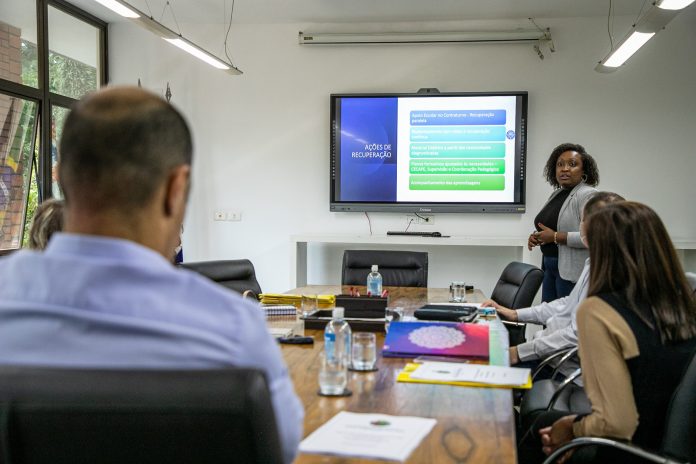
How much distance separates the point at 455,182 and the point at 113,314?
19.1 ft

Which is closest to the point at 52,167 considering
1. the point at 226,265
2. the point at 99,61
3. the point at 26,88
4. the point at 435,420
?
the point at 26,88

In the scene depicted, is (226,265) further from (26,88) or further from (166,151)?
(166,151)

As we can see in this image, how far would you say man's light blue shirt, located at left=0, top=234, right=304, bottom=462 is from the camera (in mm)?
904

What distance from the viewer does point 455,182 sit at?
6.55 metres

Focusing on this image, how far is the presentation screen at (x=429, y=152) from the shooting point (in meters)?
6.46

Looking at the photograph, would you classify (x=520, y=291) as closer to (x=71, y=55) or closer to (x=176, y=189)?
(x=176, y=189)

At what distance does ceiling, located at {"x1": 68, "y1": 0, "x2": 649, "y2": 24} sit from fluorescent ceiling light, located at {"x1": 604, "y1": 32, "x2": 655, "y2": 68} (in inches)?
32.6

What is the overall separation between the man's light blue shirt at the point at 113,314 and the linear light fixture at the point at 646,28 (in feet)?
11.8

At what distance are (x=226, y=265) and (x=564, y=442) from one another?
254 cm

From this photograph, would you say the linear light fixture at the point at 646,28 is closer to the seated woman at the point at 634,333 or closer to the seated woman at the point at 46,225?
the seated woman at the point at 634,333

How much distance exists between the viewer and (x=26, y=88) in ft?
18.9

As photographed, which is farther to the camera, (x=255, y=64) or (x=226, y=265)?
(x=255, y=64)

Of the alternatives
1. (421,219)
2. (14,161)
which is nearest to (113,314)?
(14,161)

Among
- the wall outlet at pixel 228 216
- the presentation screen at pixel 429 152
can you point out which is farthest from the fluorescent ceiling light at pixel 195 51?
the wall outlet at pixel 228 216
